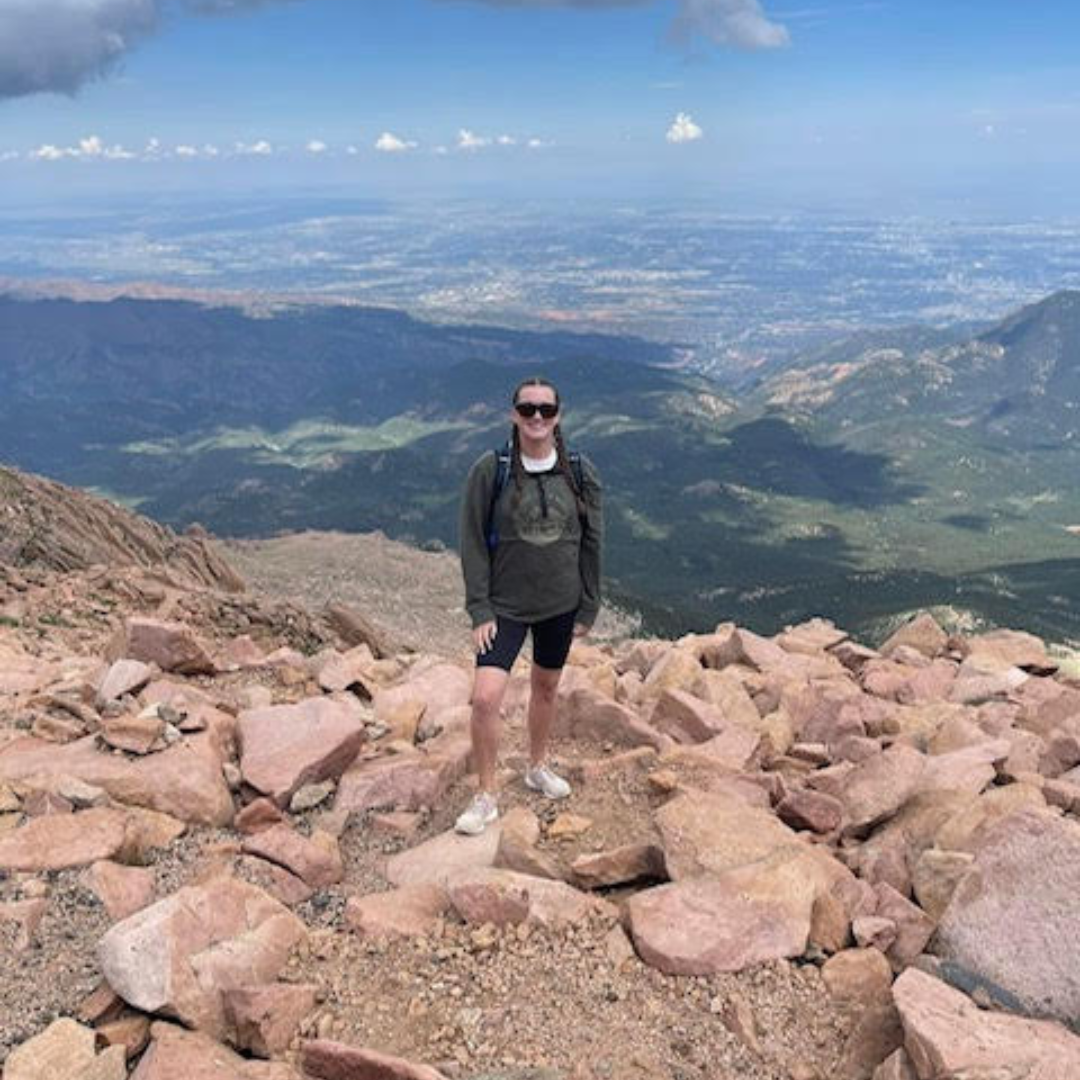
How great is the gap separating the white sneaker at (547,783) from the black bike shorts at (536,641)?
4.46 ft

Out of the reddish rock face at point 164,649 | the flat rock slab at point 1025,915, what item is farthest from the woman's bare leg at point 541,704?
the reddish rock face at point 164,649

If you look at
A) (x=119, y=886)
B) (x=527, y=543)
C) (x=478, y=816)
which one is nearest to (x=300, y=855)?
(x=119, y=886)

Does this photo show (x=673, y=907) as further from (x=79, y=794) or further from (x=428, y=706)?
(x=428, y=706)

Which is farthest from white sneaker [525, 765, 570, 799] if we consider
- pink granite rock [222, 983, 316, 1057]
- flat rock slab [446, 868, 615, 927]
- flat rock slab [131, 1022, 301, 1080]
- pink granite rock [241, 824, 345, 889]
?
flat rock slab [131, 1022, 301, 1080]

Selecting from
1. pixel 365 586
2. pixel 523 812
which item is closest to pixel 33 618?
pixel 523 812

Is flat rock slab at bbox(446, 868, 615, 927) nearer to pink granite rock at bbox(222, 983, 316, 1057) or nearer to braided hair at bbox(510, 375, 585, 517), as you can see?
pink granite rock at bbox(222, 983, 316, 1057)

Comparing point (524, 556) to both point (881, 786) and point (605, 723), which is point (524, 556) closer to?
point (605, 723)

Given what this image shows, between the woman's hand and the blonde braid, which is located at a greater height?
the blonde braid

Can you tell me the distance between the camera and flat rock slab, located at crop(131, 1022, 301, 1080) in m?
7.35

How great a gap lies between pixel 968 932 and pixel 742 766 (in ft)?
20.6

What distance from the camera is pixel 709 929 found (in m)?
9.17

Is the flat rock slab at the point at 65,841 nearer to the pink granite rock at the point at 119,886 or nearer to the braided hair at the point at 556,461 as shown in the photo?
the pink granite rock at the point at 119,886

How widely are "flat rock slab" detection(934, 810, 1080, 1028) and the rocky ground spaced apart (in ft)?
0.08

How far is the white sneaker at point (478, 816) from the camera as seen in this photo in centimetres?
1162
